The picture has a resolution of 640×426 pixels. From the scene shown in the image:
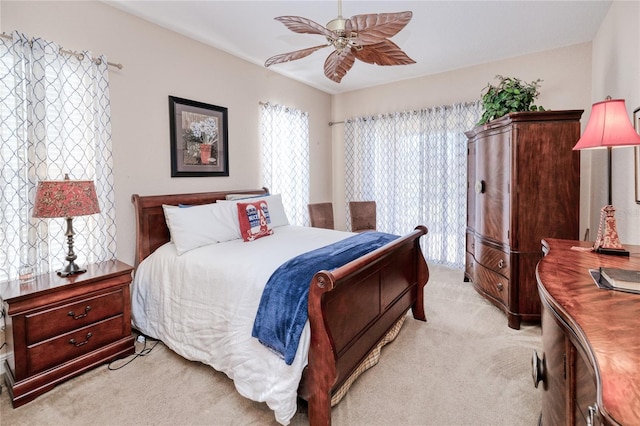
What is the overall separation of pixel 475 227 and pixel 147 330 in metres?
3.37

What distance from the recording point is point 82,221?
253 cm

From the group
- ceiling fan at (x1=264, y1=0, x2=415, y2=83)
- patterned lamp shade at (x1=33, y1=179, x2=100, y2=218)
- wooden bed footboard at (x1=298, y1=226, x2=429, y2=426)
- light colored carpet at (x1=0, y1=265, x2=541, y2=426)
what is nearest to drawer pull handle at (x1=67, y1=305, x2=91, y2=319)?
light colored carpet at (x1=0, y1=265, x2=541, y2=426)

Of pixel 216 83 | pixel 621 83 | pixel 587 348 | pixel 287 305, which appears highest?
pixel 216 83

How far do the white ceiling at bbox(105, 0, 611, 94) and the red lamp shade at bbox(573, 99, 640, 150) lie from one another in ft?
5.39

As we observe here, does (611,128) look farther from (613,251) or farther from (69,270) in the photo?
(69,270)

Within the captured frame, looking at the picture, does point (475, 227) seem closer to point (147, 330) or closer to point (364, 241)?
point (364, 241)

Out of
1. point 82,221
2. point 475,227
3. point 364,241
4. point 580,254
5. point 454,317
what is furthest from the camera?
point 475,227

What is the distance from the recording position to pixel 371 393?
1976 millimetres

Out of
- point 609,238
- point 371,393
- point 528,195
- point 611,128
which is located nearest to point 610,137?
point 611,128

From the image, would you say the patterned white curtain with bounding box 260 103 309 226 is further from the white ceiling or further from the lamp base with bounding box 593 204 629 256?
the lamp base with bounding box 593 204 629 256

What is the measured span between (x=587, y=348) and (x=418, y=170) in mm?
4071

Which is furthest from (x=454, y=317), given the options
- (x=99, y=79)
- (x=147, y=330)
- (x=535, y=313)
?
(x=99, y=79)

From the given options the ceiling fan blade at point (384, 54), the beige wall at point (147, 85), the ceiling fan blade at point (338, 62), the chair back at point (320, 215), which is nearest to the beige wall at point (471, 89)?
the chair back at point (320, 215)

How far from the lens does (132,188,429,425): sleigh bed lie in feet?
5.27
